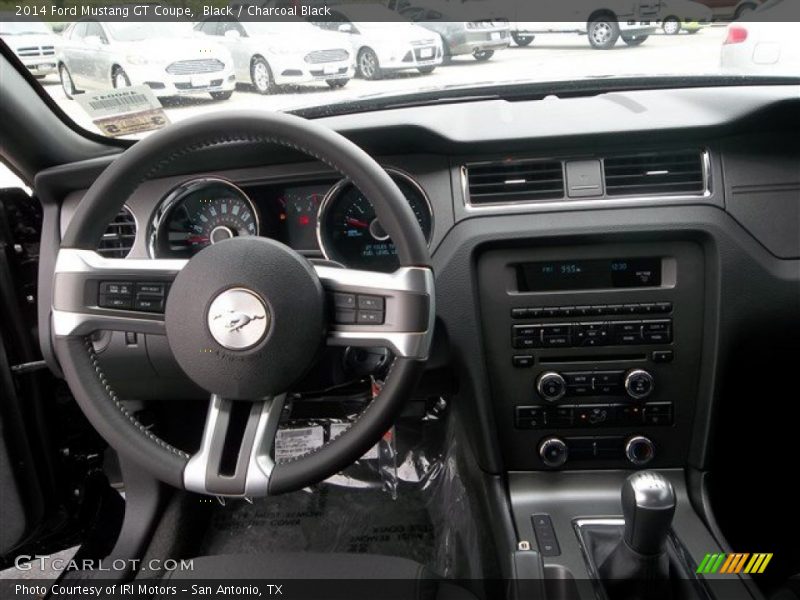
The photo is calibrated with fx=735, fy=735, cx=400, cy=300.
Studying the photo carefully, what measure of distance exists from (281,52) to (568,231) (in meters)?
0.80

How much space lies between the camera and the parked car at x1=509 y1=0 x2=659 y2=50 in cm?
174

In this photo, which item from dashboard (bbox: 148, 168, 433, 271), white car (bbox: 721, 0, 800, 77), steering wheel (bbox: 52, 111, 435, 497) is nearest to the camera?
steering wheel (bbox: 52, 111, 435, 497)

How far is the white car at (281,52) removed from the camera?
5.51 ft

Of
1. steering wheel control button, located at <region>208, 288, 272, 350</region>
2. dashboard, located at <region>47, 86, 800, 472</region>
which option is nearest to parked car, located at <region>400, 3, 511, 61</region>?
dashboard, located at <region>47, 86, 800, 472</region>

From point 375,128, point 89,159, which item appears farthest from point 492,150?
point 89,159

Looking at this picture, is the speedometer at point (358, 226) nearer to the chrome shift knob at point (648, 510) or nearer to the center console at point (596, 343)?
the center console at point (596, 343)

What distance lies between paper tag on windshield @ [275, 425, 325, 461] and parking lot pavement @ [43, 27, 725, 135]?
1.00m

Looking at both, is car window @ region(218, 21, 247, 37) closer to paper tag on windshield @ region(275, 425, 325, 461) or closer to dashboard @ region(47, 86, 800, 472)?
dashboard @ region(47, 86, 800, 472)

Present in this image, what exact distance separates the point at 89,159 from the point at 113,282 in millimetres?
764

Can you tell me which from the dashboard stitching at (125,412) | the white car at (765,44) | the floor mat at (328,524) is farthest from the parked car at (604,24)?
the floor mat at (328,524)

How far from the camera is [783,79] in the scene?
1.93 m

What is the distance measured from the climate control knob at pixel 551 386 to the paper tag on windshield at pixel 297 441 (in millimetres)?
781

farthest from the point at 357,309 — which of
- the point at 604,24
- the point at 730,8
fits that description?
the point at 730,8

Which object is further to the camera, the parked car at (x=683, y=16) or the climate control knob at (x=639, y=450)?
the climate control knob at (x=639, y=450)
